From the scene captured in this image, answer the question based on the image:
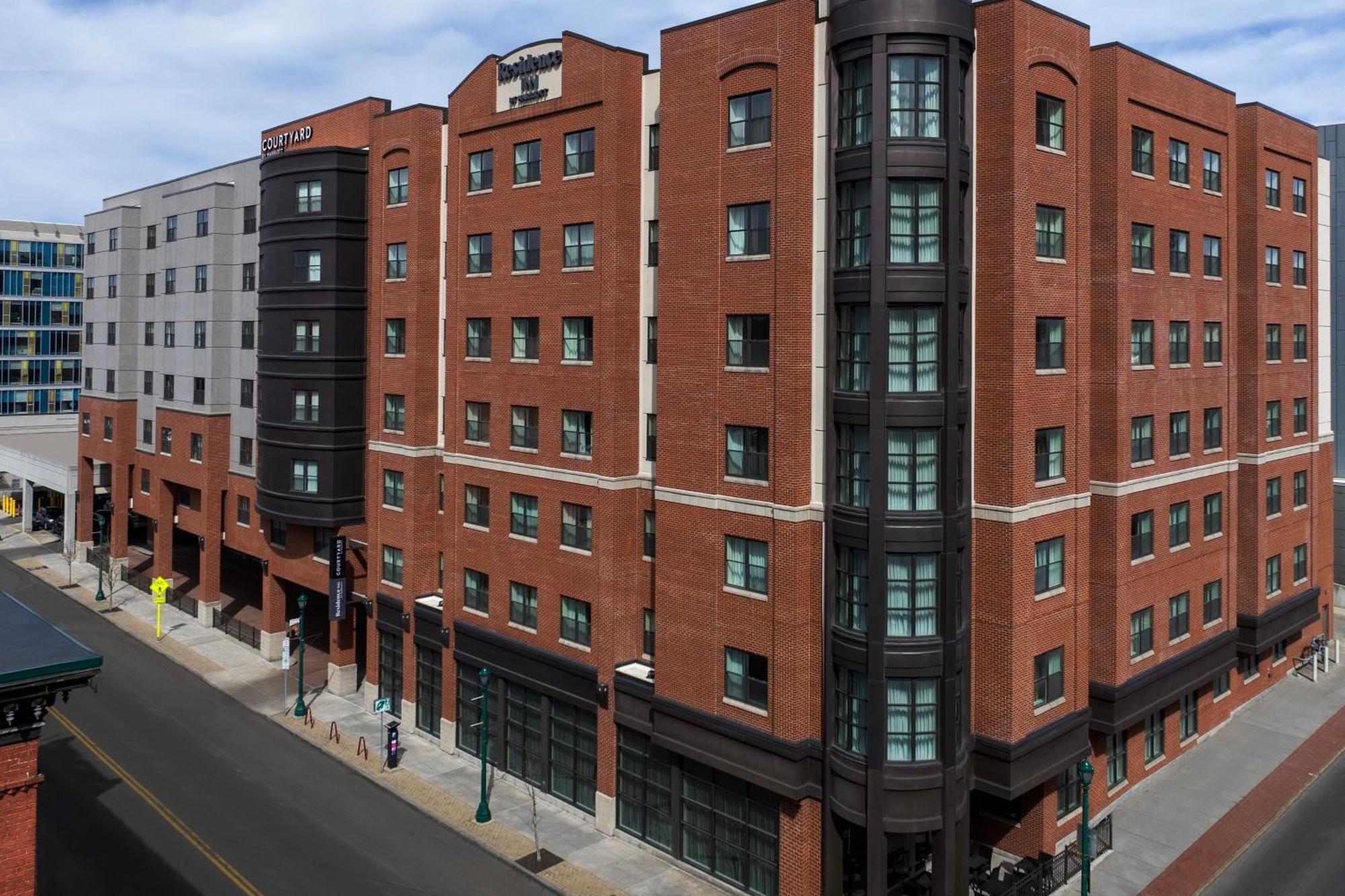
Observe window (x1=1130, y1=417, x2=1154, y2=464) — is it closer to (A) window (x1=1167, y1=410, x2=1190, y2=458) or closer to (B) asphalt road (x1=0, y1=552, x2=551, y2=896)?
(A) window (x1=1167, y1=410, x2=1190, y2=458)

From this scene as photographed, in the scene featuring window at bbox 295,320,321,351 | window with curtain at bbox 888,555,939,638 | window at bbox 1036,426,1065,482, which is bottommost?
→ window with curtain at bbox 888,555,939,638

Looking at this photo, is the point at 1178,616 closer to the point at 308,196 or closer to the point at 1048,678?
the point at 1048,678

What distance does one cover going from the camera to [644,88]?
1353 inches

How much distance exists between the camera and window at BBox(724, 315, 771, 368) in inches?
1154

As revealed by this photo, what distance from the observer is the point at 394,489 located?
44.3 meters

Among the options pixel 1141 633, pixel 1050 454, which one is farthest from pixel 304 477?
pixel 1141 633

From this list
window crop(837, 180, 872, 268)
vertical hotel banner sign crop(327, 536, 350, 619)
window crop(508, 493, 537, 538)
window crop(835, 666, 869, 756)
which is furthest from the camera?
vertical hotel banner sign crop(327, 536, 350, 619)

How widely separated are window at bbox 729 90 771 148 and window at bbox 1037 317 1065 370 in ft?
32.7

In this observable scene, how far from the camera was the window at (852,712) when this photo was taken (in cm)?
2744

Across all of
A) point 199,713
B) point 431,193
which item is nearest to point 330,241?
point 431,193

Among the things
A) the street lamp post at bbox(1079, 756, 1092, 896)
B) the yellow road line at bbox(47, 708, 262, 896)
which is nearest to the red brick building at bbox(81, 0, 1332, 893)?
the street lamp post at bbox(1079, 756, 1092, 896)

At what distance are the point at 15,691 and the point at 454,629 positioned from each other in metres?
23.2

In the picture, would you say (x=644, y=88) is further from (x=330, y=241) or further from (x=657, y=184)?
(x=330, y=241)

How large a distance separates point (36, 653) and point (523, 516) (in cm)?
2032
